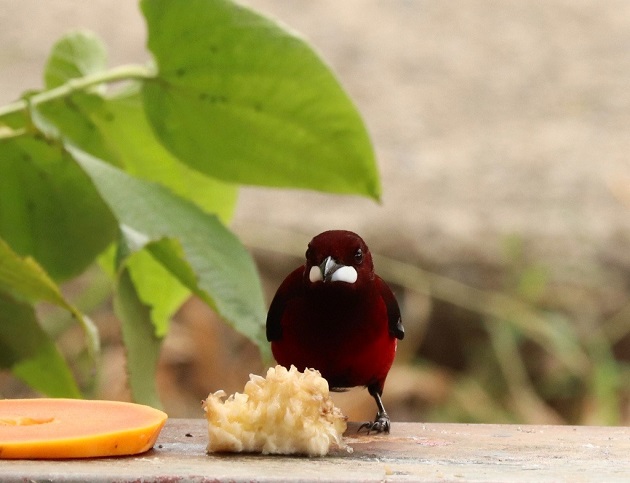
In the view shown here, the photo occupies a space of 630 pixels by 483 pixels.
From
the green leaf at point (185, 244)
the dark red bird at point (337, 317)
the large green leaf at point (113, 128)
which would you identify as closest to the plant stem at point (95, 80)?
the large green leaf at point (113, 128)

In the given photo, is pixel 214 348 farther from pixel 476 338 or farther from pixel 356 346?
pixel 356 346

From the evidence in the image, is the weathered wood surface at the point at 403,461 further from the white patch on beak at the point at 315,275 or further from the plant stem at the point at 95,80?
the plant stem at the point at 95,80

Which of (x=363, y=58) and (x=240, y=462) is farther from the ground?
(x=363, y=58)

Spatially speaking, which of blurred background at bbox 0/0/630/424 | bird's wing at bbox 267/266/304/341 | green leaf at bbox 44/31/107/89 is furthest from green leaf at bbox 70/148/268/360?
blurred background at bbox 0/0/630/424

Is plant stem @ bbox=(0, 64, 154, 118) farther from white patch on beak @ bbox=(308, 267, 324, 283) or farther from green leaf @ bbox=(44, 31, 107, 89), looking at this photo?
white patch on beak @ bbox=(308, 267, 324, 283)

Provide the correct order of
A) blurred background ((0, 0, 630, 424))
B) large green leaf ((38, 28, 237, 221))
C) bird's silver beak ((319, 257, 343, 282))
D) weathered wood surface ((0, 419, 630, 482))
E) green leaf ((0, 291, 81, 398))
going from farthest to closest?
1. blurred background ((0, 0, 630, 424))
2. large green leaf ((38, 28, 237, 221))
3. green leaf ((0, 291, 81, 398))
4. bird's silver beak ((319, 257, 343, 282))
5. weathered wood surface ((0, 419, 630, 482))

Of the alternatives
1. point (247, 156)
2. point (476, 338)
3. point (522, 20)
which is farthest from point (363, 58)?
point (247, 156)
